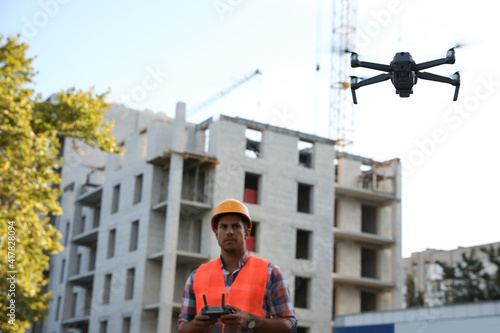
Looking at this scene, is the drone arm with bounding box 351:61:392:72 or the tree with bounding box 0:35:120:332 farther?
the tree with bounding box 0:35:120:332

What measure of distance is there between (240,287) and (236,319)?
41cm

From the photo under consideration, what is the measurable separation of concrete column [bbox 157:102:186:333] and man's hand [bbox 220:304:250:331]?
35.5 m

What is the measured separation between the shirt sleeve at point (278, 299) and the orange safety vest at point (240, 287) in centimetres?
6

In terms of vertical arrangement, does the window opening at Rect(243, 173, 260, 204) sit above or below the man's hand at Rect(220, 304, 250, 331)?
above

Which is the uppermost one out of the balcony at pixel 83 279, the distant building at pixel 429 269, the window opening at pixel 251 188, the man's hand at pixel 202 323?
the distant building at pixel 429 269

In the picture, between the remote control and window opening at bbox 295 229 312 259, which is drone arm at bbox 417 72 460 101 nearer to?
the remote control

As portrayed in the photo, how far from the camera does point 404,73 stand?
25.9 feet

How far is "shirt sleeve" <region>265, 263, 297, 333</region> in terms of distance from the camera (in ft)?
16.6

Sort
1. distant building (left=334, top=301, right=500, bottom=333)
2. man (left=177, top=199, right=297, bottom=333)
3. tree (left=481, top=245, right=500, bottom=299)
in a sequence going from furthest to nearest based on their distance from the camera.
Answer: tree (left=481, top=245, right=500, bottom=299) → distant building (left=334, top=301, right=500, bottom=333) → man (left=177, top=199, right=297, bottom=333)

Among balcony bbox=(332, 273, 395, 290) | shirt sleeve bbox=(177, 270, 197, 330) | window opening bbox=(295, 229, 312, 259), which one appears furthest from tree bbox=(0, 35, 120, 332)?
balcony bbox=(332, 273, 395, 290)

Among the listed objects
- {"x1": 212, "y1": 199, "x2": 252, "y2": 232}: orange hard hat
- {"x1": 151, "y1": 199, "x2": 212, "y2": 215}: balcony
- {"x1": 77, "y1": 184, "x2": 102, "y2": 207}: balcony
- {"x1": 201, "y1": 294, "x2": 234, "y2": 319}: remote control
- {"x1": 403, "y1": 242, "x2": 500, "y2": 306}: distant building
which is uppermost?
{"x1": 403, "y1": 242, "x2": 500, "y2": 306}: distant building

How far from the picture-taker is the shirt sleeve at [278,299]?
199 inches

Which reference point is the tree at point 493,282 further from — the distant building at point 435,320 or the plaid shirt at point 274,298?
the plaid shirt at point 274,298

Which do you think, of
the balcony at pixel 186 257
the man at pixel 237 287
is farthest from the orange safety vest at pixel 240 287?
the balcony at pixel 186 257
